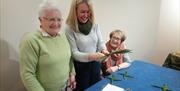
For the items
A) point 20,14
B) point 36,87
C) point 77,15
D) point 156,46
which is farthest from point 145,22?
point 36,87

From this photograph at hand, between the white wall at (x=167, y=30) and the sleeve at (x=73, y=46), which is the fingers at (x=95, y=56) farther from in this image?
the white wall at (x=167, y=30)

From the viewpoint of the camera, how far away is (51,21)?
1.65 m

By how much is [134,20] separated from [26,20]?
1.78m

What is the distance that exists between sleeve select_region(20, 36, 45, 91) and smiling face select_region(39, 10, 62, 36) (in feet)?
0.54

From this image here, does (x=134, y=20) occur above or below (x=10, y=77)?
above

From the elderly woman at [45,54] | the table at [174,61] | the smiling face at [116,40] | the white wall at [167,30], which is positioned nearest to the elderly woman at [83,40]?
the elderly woman at [45,54]

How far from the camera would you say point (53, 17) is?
1.64m

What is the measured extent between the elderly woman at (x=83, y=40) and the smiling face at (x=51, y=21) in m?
0.28

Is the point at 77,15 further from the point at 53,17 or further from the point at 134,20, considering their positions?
the point at 134,20

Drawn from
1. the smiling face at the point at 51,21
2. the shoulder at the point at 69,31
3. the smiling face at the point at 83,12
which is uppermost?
the smiling face at the point at 83,12

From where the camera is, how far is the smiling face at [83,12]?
192 centimetres

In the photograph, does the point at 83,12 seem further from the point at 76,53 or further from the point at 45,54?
the point at 45,54

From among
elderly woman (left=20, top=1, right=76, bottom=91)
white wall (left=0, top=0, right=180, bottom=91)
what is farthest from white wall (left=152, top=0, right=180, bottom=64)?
elderly woman (left=20, top=1, right=76, bottom=91)

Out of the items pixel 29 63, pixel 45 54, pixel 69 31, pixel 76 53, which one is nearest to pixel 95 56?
pixel 76 53
